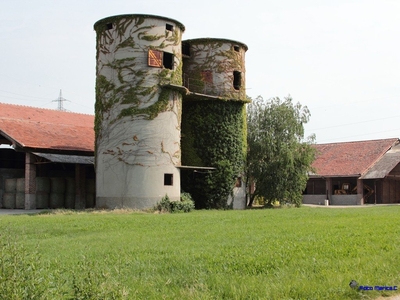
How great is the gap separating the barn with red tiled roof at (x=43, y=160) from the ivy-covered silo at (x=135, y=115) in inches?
151

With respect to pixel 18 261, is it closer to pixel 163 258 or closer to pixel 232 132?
pixel 163 258

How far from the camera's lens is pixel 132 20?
106 ft

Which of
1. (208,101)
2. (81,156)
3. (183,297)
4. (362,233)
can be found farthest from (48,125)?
(183,297)

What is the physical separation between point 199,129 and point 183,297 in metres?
28.3

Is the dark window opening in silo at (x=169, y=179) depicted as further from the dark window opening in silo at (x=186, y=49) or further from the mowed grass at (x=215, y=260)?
the mowed grass at (x=215, y=260)

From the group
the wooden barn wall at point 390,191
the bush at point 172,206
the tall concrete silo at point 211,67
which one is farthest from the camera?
the wooden barn wall at point 390,191

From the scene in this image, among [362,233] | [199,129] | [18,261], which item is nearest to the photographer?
[18,261]

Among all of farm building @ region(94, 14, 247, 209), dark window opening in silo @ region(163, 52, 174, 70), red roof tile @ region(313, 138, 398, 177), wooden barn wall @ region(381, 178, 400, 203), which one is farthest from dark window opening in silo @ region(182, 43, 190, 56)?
wooden barn wall @ region(381, 178, 400, 203)

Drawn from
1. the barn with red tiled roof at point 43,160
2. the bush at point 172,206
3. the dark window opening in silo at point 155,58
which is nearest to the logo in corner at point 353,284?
the bush at point 172,206

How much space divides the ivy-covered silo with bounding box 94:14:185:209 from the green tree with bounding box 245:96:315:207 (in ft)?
29.5

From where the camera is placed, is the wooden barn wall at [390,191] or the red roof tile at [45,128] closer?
the red roof tile at [45,128]

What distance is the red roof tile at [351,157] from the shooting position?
5003 cm

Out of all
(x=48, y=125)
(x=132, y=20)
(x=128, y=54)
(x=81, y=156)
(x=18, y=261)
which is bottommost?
(x=18, y=261)

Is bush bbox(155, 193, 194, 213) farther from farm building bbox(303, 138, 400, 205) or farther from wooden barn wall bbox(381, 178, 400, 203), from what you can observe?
wooden barn wall bbox(381, 178, 400, 203)
